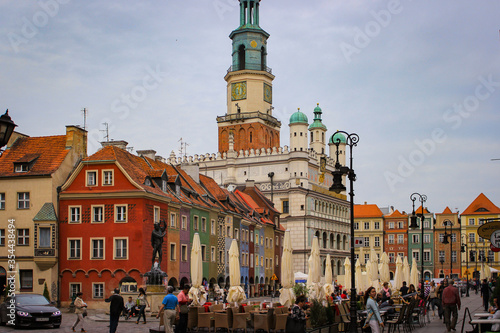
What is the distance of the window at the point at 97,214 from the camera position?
4268 cm

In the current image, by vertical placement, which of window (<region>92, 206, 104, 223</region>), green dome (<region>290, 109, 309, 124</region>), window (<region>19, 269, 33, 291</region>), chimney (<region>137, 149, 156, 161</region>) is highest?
green dome (<region>290, 109, 309, 124</region>)

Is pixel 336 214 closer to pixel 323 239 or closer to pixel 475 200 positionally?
pixel 323 239

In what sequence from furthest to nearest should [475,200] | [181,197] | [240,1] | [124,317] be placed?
1. [475,200]
2. [240,1]
3. [181,197]
4. [124,317]

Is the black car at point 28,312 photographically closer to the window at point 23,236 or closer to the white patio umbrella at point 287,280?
the white patio umbrella at point 287,280

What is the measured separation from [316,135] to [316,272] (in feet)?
240

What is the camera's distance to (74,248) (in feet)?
140

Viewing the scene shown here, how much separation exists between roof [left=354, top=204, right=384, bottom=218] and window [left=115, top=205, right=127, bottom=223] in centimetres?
7999

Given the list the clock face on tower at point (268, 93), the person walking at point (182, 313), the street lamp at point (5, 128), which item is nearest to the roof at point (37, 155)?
the person walking at point (182, 313)

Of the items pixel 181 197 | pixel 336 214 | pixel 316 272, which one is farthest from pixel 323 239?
pixel 316 272

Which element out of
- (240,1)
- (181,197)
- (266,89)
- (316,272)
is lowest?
(316,272)

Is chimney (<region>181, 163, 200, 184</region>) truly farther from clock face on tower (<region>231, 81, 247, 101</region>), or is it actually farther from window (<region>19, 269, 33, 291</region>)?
clock face on tower (<region>231, 81, 247, 101</region>)

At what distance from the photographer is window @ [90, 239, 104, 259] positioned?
42344 mm

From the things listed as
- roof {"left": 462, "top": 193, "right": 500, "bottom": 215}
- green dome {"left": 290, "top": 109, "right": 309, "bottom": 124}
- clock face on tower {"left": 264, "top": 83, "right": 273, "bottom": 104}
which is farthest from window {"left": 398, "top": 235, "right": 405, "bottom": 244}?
clock face on tower {"left": 264, "top": 83, "right": 273, "bottom": 104}

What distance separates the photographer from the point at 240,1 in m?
102
